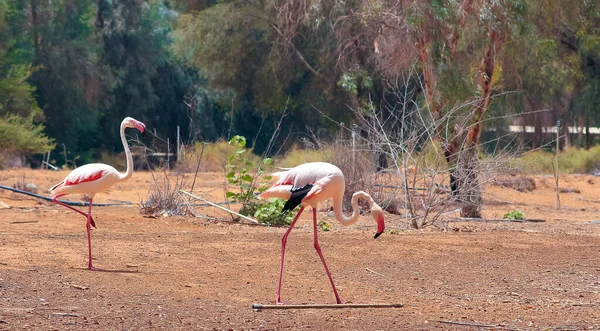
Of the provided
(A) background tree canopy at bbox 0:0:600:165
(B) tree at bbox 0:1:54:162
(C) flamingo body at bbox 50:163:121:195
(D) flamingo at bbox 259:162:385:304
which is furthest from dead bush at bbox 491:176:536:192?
(D) flamingo at bbox 259:162:385:304

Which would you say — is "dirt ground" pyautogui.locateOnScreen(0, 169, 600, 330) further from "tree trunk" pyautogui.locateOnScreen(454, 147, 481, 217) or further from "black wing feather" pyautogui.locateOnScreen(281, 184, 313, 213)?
"black wing feather" pyautogui.locateOnScreen(281, 184, 313, 213)

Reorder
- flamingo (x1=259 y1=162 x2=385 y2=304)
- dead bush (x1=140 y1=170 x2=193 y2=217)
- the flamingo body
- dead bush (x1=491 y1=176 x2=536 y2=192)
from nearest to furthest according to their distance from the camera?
flamingo (x1=259 y1=162 x2=385 y2=304) → the flamingo body → dead bush (x1=140 y1=170 x2=193 y2=217) → dead bush (x1=491 y1=176 x2=536 y2=192)

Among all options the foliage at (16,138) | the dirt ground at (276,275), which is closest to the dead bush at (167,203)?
the dirt ground at (276,275)

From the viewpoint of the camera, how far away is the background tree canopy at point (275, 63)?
61.1 feet

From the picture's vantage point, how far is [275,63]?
32.8m

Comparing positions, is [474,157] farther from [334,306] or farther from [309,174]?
[334,306]

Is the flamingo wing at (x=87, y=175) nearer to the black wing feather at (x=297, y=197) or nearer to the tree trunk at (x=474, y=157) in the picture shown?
the black wing feather at (x=297, y=197)

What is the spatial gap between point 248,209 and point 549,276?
20.9 ft

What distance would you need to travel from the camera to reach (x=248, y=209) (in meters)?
16.1

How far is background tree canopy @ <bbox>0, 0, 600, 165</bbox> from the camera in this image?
1862 cm

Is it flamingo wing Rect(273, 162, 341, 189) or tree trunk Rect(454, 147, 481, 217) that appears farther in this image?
tree trunk Rect(454, 147, 481, 217)

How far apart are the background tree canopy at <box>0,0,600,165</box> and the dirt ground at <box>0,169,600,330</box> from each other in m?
3.20

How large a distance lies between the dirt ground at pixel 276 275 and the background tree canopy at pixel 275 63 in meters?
3.20

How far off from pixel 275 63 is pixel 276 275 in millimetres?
23129
